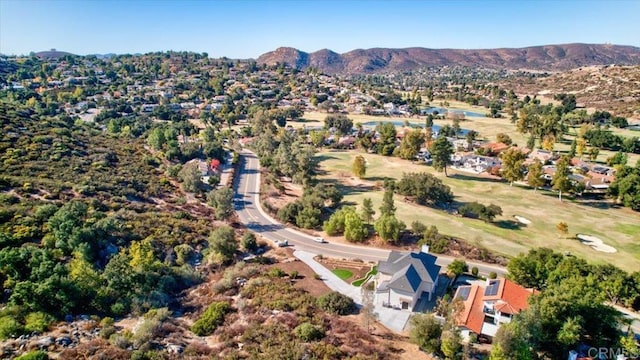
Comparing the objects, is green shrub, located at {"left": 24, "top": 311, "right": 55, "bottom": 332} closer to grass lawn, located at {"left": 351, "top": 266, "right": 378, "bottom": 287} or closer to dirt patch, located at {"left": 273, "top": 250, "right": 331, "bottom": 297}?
dirt patch, located at {"left": 273, "top": 250, "right": 331, "bottom": 297}

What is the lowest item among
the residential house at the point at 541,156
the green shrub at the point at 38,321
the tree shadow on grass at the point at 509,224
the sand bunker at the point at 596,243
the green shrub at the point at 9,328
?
the sand bunker at the point at 596,243

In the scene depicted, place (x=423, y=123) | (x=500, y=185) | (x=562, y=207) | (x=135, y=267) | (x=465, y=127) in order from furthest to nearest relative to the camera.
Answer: (x=423, y=123)
(x=465, y=127)
(x=500, y=185)
(x=562, y=207)
(x=135, y=267)

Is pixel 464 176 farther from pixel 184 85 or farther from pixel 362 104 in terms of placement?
pixel 184 85

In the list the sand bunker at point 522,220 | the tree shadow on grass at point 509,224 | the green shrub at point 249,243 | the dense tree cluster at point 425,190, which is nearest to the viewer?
the green shrub at point 249,243

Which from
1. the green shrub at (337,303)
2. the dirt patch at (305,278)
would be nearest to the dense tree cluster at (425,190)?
the dirt patch at (305,278)

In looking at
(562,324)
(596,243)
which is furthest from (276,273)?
(596,243)

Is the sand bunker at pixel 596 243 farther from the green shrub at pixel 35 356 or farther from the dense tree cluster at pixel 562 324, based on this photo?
the green shrub at pixel 35 356

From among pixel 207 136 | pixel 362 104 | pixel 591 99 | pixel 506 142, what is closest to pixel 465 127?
pixel 506 142
